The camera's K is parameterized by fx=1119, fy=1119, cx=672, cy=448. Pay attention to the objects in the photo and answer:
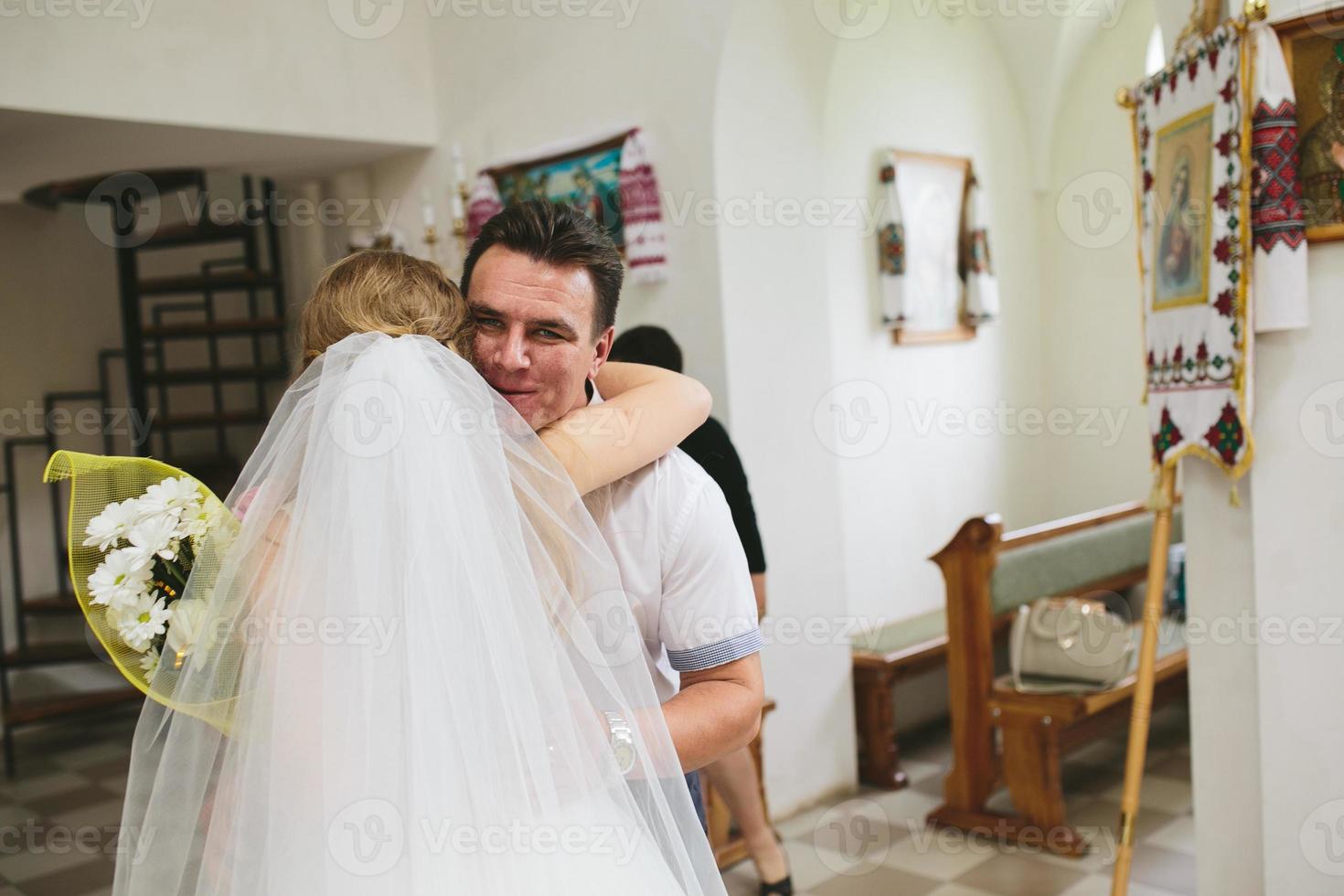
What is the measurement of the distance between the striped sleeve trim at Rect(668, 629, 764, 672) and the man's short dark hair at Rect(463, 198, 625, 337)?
524mm

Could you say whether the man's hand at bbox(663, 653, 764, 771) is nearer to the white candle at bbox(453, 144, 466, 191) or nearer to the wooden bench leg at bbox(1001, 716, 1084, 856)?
the wooden bench leg at bbox(1001, 716, 1084, 856)

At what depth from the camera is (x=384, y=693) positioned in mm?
1287

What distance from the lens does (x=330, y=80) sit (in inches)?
198

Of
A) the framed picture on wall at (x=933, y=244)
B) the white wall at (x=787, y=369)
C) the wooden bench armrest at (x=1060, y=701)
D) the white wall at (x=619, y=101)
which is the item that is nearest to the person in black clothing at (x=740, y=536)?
the white wall at (x=787, y=369)

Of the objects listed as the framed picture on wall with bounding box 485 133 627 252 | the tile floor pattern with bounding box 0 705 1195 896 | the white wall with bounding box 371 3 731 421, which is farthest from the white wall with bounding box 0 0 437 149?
the tile floor pattern with bounding box 0 705 1195 896

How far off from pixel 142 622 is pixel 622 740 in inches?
24.4

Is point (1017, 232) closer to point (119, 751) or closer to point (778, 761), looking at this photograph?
point (778, 761)

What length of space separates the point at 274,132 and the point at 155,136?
19.1 inches

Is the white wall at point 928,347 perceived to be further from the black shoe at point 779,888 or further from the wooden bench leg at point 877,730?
the black shoe at point 779,888

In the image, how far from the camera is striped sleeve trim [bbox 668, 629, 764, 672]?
171 centimetres

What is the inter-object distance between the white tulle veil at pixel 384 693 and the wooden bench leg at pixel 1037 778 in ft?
8.94

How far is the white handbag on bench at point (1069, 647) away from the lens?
152 inches

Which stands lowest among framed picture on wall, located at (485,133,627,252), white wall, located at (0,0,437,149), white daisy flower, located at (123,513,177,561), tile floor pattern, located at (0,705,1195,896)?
tile floor pattern, located at (0,705,1195,896)

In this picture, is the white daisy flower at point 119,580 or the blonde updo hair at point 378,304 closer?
the white daisy flower at point 119,580
